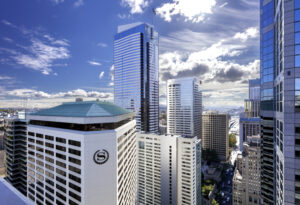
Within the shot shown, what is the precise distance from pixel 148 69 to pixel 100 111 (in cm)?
6605

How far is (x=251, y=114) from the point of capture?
141 metres

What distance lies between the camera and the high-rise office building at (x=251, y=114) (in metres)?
107

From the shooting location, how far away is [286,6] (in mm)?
16328

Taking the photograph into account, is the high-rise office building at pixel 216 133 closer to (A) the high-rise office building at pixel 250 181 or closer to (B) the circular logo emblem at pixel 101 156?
(A) the high-rise office building at pixel 250 181

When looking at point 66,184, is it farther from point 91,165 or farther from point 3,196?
point 3,196

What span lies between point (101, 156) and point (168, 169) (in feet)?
115

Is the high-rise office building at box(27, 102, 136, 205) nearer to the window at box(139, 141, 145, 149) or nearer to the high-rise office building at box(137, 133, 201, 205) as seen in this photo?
the high-rise office building at box(137, 133, 201, 205)

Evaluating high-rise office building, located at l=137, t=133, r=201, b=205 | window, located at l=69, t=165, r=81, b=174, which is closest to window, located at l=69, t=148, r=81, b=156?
window, located at l=69, t=165, r=81, b=174

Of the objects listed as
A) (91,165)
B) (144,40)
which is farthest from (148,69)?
(91,165)

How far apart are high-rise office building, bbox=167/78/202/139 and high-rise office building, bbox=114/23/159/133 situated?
22274 millimetres

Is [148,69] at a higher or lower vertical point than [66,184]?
higher

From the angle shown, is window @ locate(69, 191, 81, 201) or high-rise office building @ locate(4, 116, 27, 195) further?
high-rise office building @ locate(4, 116, 27, 195)

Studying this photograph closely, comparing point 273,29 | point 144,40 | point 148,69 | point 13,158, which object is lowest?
point 13,158

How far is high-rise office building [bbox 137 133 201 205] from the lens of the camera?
51.5 m
